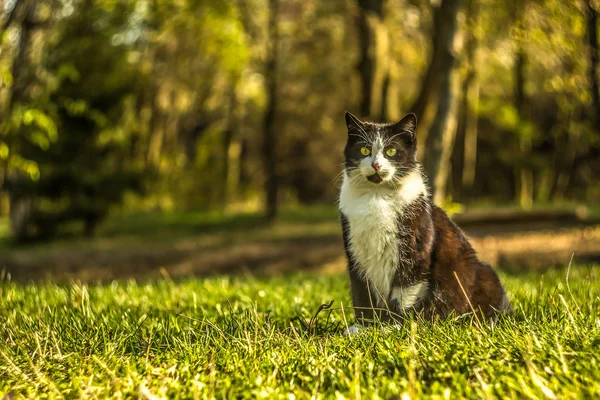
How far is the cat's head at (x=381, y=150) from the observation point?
3.58m

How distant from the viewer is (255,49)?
68.6 ft

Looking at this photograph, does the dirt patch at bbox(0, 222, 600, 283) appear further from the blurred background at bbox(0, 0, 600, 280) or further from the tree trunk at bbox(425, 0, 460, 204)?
the tree trunk at bbox(425, 0, 460, 204)

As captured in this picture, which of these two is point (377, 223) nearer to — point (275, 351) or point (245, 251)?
point (275, 351)

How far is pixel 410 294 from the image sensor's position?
3535 millimetres

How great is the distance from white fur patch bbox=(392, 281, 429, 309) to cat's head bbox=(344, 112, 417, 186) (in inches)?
25.7

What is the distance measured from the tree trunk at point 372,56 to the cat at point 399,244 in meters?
8.69

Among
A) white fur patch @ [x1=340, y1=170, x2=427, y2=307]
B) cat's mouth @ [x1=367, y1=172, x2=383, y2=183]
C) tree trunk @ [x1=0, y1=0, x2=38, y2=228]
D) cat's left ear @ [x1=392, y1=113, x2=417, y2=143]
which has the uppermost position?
tree trunk @ [x1=0, y1=0, x2=38, y2=228]

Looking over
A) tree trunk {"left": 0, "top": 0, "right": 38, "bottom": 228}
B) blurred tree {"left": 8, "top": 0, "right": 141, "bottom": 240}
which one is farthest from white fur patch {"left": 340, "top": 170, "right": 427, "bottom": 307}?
blurred tree {"left": 8, "top": 0, "right": 141, "bottom": 240}

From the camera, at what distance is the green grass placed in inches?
108

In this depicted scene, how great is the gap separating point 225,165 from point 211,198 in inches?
94.6

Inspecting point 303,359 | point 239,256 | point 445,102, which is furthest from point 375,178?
point 239,256

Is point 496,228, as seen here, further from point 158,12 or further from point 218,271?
point 158,12

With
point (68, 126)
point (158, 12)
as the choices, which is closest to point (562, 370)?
point (68, 126)

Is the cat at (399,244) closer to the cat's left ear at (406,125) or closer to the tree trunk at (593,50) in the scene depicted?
the cat's left ear at (406,125)
